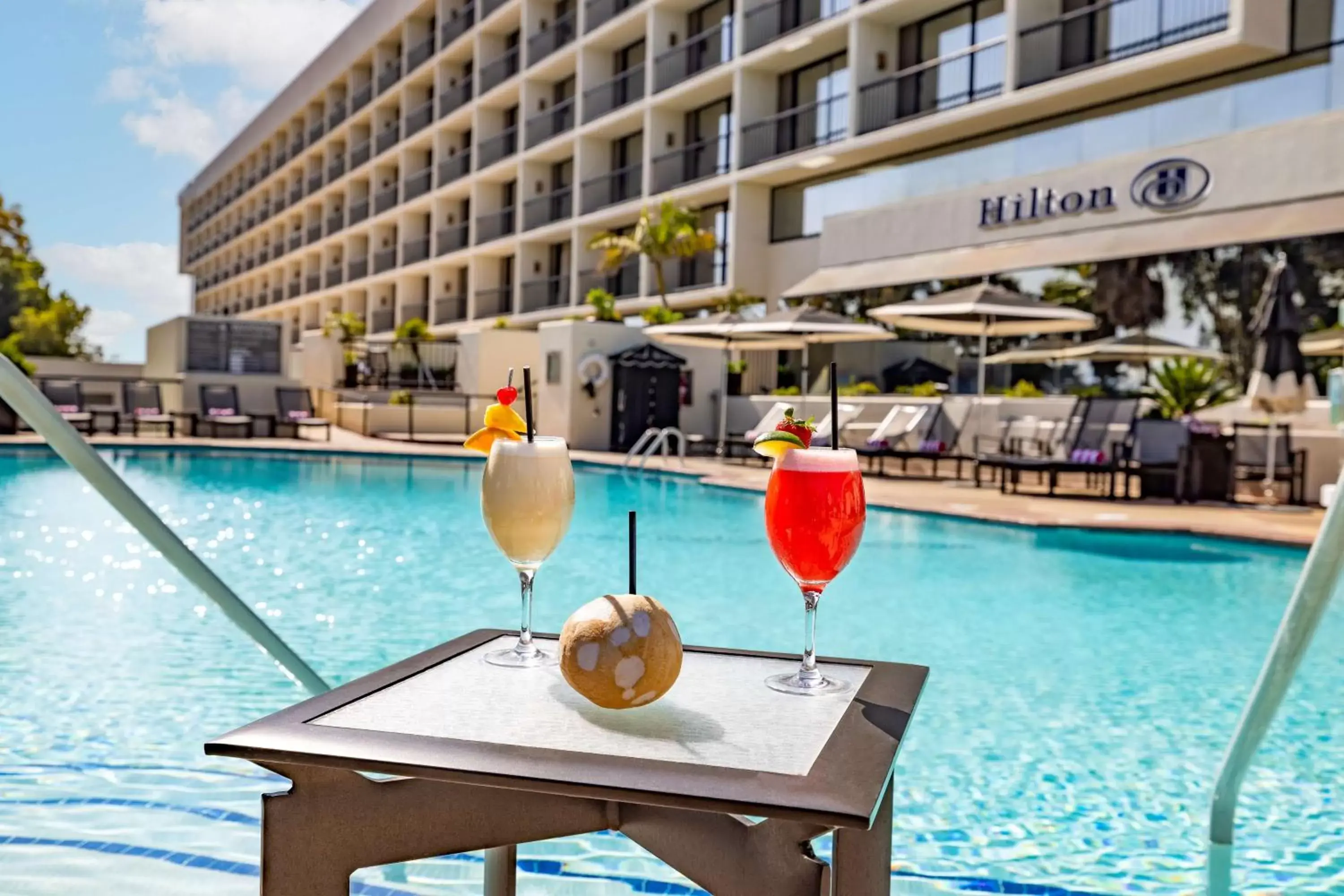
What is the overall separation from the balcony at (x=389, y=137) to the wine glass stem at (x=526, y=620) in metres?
37.9

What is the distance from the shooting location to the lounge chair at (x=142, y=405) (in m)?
20.9

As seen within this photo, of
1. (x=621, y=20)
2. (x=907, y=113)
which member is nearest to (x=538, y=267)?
(x=621, y=20)

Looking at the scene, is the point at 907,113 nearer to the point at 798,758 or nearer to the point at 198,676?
the point at 198,676

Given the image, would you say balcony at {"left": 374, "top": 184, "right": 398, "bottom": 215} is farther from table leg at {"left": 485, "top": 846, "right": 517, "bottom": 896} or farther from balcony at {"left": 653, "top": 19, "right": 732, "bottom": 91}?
table leg at {"left": 485, "top": 846, "right": 517, "bottom": 896}

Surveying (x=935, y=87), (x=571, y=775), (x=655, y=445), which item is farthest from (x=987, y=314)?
(x=571, y=775)

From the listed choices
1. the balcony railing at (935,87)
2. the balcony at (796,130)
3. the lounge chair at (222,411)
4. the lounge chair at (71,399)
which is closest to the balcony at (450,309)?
the lounge chair at (222,411)

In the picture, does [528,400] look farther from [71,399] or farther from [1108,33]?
[71,399]

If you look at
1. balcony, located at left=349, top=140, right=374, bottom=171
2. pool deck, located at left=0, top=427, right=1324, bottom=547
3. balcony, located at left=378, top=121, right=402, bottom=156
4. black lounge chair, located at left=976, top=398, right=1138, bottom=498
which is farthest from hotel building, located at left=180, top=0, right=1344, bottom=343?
pool deck, located at left=0, top=427, right=1324, bottom=547

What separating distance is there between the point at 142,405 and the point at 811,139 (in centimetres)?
1349

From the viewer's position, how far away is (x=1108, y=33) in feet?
54.4

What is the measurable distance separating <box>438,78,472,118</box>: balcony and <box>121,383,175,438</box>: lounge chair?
50.7ft

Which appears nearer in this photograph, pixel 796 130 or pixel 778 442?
pixel 778 442

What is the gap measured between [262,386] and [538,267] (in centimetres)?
862

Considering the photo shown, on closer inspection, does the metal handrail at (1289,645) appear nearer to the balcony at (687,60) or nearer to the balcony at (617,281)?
the balcony at (687,60)
